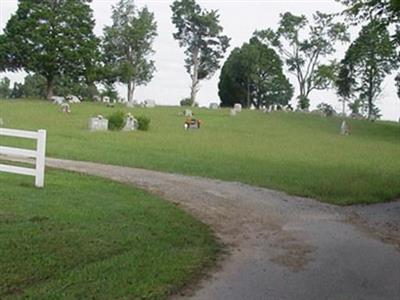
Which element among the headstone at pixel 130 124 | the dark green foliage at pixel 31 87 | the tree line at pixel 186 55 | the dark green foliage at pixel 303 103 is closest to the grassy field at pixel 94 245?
the headstone at pixel 130 124

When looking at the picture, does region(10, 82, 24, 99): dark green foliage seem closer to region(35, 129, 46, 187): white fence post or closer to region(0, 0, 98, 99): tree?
region(0, 0, 98, 99): tree

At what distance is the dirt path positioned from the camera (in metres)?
5.62

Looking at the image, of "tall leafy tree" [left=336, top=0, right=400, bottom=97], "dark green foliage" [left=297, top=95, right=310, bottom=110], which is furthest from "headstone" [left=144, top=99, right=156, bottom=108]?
"tall leafy tree" [left=336, top=0, right=400, bottom=97]

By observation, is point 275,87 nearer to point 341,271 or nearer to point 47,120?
point 47,120

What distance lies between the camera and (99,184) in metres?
11.9

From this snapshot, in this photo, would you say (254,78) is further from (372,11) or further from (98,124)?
(372,11)

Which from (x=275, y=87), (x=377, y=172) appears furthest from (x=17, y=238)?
(x=275, y=87)

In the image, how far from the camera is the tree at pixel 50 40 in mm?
58312

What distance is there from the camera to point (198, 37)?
3255 inches

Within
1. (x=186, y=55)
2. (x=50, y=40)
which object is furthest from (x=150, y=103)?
(x=186, y=55)

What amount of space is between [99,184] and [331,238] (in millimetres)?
5428

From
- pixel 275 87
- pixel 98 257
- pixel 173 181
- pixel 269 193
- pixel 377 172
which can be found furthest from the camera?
pixel 275 87

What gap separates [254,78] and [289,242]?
70668mm

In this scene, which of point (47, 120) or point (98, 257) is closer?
point (98, 257)
